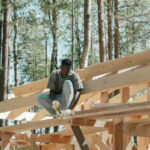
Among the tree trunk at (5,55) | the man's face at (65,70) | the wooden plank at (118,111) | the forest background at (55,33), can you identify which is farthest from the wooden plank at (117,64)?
the forest background at (55,33)

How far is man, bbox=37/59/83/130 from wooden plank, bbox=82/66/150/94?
8.8 inches

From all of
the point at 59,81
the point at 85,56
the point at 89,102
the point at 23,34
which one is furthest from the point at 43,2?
the point at 59,81

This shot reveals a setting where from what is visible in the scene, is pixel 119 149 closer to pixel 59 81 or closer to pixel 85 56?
pixel 59 81

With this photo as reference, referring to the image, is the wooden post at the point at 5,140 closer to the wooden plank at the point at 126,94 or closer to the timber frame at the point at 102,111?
the timber frame at the point at 102,111

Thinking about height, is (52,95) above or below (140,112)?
above

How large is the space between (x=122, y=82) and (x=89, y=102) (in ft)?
9.24

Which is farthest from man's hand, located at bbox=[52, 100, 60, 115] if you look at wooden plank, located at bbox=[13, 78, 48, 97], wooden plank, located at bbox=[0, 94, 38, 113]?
wooden plank, located at bbox=[13, 78, 48, 97]

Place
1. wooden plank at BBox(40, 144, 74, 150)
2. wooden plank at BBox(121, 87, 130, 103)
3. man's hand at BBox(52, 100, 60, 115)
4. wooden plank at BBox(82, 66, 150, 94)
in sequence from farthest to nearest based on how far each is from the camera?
wooden plank at BBox(40, 144, 74, 150) → wooden plank at BBox(121, 87, 130, 103) → man's hand at BBox(52, 100, 60, 115) → wooden plank at BBox(82, 66, 150, 94)

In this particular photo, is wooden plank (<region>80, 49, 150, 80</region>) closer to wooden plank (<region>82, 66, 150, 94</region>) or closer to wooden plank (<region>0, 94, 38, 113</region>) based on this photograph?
wooden plank (<region>82, 66, 150, 94</region>)

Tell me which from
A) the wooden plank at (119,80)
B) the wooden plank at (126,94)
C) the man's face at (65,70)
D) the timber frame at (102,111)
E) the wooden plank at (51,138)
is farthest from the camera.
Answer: the wooden plank at (51,138)

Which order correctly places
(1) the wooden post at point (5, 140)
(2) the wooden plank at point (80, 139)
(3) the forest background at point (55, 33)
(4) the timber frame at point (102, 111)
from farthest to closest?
(3) the forest background at point (55, 33)
(1) the wooden post at point (5, 140)
(2) the wooden plank at point (80, 139)
(4) the timber frame at point (102, 111)

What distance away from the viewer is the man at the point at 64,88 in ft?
22.2

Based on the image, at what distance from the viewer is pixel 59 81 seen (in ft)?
23.1

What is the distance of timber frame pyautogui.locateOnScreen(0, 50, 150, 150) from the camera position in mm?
5768
